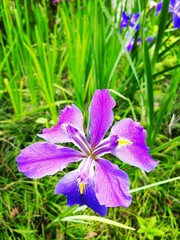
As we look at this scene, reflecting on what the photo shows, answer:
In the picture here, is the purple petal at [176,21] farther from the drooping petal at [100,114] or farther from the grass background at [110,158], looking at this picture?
the drooping petal at [100,114]

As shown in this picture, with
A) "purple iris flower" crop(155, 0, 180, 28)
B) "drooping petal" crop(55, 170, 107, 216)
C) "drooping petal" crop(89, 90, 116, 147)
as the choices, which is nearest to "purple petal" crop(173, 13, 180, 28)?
"purple iris flower" crop(155, 0, 180, 28)

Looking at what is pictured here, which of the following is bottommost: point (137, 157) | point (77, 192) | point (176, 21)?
point (77, 192)

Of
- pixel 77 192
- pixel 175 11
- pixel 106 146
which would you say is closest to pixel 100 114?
pixel 106 146

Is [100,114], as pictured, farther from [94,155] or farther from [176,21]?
[176,21]

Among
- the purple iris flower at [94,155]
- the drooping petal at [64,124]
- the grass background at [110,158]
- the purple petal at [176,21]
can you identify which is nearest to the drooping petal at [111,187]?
the purple iris flower at [94,155]

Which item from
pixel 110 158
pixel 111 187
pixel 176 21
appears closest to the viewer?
pixel 111 187

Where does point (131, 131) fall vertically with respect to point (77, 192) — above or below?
above

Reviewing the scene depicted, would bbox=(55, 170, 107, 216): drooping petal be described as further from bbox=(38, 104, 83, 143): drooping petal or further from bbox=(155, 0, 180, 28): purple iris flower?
bbox=(155, 0, 180, 28): purple iris flower
